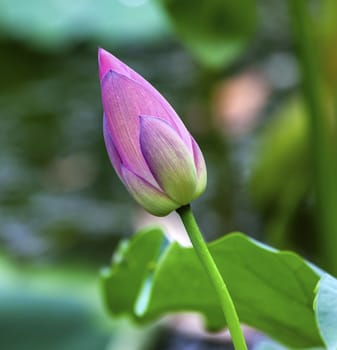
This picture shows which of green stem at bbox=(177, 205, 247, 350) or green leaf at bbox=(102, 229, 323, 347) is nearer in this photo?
green stem at bbox=(177, 205, 247, 350)

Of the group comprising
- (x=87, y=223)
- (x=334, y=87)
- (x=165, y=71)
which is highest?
(x=334, y=87)

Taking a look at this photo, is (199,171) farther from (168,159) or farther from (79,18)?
(79,18)

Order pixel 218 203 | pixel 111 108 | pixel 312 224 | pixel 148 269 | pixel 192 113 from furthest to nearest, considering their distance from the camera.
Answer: pixel 192 113 → pixel 218 203 → pixel 312 224 → pixel 148 269 → pixel 111 108

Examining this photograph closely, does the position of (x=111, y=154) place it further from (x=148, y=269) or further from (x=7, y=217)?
(x=7, y=217)

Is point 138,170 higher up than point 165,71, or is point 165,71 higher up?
point 138,170

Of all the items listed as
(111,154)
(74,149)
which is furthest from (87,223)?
(111,154)

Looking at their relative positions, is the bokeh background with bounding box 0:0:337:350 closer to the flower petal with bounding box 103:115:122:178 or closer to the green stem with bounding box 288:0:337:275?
the green stem with bounding box 288:0:337:275

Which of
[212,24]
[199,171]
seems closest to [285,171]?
[212,24]

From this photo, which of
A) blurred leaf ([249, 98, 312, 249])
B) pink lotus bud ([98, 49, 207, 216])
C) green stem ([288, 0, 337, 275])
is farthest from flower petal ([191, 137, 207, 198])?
blurred leaf ([249, 98, 312, 249])
